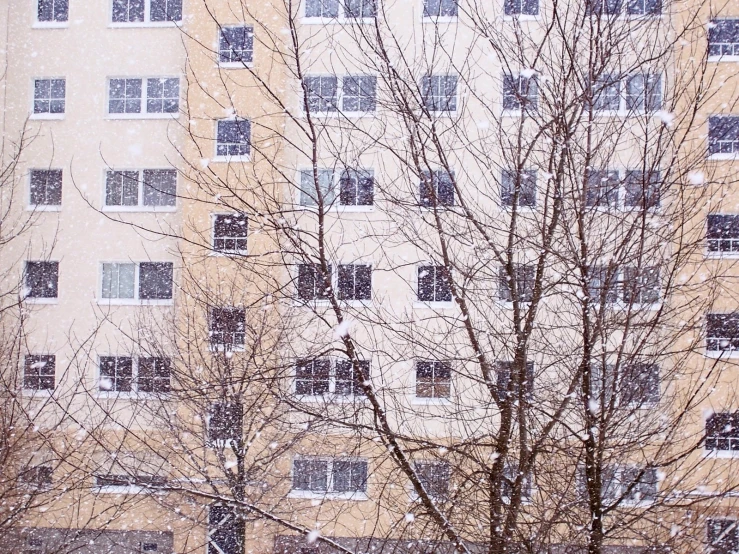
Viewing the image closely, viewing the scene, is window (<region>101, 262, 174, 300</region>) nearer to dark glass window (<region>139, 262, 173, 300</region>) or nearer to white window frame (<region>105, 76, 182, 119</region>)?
dark glass window (<region>139, 262, 173, 300</region>)

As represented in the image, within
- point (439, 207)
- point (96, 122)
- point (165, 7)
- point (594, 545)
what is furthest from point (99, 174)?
point (594, 545)

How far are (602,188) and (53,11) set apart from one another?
22.0 m

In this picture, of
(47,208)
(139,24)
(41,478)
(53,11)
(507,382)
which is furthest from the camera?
(53,11)

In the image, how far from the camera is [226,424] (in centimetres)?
1288

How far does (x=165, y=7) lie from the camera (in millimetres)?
21812

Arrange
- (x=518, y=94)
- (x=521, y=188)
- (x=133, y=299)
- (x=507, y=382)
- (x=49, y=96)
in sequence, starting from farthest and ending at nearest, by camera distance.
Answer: (x=49, y=96) → (x=133, y=299) → (x=521, y=188) → (x=507, y=382) → (x=518, y=94)

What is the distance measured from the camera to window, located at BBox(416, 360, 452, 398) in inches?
222

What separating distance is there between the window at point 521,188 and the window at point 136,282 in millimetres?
16518

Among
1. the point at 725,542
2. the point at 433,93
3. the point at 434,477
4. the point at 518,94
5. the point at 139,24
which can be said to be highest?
the point at 139,24

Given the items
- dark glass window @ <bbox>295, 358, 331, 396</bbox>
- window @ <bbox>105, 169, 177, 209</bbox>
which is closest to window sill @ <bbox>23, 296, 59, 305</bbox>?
window @ <bbox>105, 169, 177, 209</bbox>

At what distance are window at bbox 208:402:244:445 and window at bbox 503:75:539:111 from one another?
25.4 feet

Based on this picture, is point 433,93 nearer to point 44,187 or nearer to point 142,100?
point 142,100

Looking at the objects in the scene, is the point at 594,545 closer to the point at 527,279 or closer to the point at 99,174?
the point at 527,279

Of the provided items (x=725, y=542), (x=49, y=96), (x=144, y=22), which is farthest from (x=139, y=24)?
(x=725, y=542)
